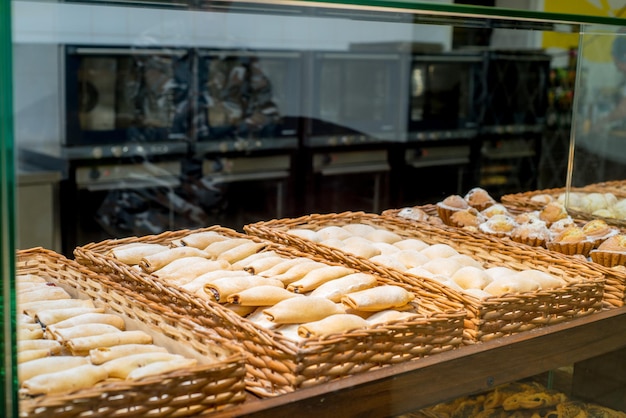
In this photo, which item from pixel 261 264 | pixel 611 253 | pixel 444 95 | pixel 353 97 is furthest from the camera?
pixel 444 95

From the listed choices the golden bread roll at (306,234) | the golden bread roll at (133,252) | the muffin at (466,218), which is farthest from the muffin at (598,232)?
the golden bread roll at (133,252)

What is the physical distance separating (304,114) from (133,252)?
259 cm

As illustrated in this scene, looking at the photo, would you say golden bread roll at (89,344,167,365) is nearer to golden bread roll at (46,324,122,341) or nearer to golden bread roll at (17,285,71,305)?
golden bread roll at (46,324,122,341)

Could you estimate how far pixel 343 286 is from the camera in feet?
4.23

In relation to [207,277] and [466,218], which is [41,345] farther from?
[466,218]

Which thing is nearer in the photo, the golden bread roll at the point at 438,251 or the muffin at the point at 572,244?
the golden bread roll at the point at 438,251

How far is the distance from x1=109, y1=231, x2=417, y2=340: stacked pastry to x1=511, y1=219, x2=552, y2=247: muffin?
1.76ft

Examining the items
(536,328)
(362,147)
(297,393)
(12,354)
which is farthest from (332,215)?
(362,147)

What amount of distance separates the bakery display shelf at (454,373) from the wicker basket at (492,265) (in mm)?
24

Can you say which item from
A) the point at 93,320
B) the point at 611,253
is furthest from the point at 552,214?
the point at 93,320

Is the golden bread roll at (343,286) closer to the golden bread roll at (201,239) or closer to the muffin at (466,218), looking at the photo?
the golden bread roll at (201,239)

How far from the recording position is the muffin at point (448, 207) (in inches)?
77.1

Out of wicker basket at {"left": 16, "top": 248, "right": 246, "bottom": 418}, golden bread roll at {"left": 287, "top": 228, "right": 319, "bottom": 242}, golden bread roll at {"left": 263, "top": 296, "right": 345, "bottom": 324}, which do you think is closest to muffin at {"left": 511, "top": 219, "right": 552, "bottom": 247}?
golden bread roll at {"left": 287, "top": 228, "right": 319, "bottom": 242}

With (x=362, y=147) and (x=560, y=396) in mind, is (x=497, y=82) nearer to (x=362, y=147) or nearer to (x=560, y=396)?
(x=362, y=147)
